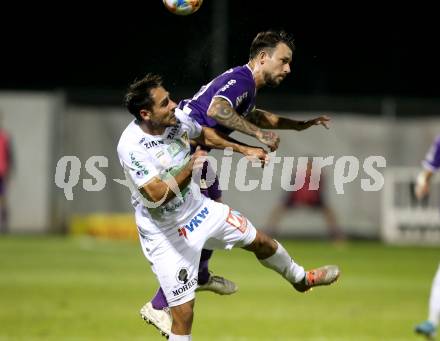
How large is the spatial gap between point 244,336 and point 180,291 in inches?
145

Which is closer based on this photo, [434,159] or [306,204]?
[434,159]

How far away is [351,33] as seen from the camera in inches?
1419

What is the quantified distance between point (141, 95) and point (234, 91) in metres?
0.88

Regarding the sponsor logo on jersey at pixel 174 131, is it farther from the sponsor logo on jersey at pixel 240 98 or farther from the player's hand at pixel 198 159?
the sponsor logo on jersey at pixel 240 98

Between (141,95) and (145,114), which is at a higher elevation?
(141,95)

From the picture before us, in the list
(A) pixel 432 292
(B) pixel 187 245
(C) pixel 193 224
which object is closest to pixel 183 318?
(B) pixel 187 245

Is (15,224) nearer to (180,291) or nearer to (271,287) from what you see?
(271,287)

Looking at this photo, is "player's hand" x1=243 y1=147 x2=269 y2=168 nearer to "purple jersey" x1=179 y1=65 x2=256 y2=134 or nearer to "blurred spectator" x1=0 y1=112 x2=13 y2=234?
"purple jersey" x1=179 y1=65 x2=256 y2=134

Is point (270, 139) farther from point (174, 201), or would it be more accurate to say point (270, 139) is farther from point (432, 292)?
point (432, 292)

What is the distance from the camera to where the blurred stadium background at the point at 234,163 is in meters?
14.7

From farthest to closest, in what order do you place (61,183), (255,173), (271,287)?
(255,173) → (271,287) → (61,183)

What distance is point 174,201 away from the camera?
10086 mm

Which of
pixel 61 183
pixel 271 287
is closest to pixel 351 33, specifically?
pixel 271 287

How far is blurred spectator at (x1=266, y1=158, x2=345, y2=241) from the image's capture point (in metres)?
24.9
